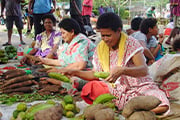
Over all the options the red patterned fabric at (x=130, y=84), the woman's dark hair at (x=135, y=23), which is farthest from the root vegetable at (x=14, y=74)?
the woman's dark hair at (x=135, y=23)

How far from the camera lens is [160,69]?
12.2 feet

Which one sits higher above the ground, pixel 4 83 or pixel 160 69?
pixel 160 69

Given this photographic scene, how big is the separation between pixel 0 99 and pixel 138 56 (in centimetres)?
197

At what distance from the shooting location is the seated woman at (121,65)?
9.57ft

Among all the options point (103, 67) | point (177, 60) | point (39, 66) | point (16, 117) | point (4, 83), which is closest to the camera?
point (16, 117)

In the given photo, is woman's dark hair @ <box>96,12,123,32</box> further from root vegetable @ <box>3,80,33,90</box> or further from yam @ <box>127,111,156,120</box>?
root vegetable @ <box>3,80,33,90</box>

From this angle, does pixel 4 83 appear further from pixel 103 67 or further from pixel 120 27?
pixel 120 27

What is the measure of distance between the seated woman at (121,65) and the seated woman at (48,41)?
227 centimetres

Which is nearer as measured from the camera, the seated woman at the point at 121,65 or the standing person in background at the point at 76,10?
the seated woman at the point at 121,65

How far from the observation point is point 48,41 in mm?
5719

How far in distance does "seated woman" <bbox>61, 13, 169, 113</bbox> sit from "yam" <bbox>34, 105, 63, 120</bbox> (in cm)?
45

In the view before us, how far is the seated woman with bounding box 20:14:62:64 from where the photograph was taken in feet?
17.9

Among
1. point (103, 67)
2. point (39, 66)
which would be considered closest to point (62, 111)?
point (103, 67)

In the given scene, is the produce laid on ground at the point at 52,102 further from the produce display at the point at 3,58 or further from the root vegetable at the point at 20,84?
the produce display at the point at 3,58
